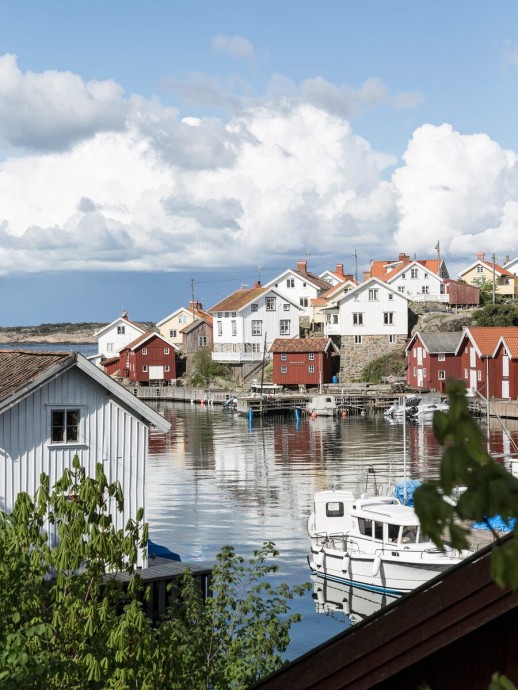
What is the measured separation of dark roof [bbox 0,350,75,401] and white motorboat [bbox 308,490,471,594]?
1235cm

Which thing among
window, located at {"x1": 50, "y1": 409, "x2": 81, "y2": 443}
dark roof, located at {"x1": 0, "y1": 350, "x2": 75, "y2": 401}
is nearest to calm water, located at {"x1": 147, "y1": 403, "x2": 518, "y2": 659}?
window, located at {"x1": 50, "y1": 409, "x2": 81, "y2": 443}

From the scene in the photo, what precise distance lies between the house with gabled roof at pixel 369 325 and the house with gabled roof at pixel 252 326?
8.16 m

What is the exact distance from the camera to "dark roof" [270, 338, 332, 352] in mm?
98062

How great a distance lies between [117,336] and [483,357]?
64.3 metres

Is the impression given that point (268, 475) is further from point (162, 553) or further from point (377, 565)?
point (162, 553)

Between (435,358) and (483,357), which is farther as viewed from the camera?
(435,358)

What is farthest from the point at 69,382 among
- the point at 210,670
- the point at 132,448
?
the point at 210,670

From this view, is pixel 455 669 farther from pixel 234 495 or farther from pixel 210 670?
pixel 234 495

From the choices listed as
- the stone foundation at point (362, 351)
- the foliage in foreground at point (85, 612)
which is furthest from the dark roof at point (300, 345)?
the foliage in foreground at point (85, 612)

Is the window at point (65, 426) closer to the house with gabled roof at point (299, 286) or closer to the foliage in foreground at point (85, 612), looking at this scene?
the foliage in foreground at point (85, 612)

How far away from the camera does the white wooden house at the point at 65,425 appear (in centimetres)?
2080

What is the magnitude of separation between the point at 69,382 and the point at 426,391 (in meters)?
72.2

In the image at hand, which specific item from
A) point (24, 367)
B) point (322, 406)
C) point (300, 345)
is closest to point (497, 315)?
point (300, 345)

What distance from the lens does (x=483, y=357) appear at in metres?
79.7
